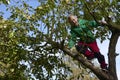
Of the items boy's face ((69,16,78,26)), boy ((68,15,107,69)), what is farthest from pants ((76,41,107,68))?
boy's face ((69,16,78,26))

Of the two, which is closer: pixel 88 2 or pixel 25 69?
pixel 88 2

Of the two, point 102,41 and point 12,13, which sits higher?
point 12,13

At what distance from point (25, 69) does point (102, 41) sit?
8.00 ft

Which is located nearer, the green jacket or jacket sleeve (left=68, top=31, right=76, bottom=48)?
the green jacket

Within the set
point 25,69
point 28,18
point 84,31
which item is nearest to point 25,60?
point 25,69

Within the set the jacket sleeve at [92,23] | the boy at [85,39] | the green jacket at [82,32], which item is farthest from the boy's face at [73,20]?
the jacket sleeve at [92,23]

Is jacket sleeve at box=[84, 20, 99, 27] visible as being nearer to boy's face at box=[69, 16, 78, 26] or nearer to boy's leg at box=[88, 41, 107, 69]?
boy's face at box=[69, 16, 78, 26]

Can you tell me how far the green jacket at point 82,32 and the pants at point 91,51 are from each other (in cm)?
15

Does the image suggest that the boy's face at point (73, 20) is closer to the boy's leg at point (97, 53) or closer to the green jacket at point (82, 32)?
the green jacket at point (82, 32)

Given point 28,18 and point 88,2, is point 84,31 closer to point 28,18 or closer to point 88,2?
point 88,2

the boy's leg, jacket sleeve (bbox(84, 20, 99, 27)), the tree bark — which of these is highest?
jacket sleeve (bbox(84, 20, 99, 27))

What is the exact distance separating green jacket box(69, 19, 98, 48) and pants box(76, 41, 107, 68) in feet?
0.50

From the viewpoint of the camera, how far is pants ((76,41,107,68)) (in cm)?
929

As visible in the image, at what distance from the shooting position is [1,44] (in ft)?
31.8
